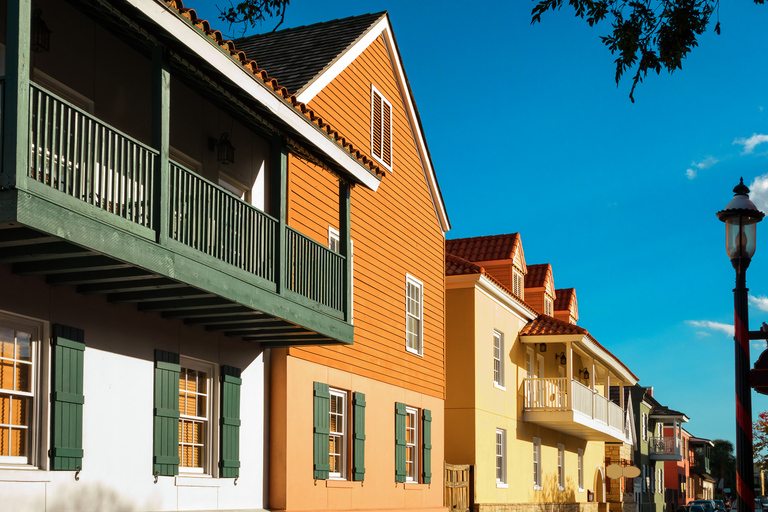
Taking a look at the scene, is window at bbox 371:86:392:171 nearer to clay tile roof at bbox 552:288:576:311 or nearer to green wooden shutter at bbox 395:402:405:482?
green wooden shutter at bbox 395:402:405:482

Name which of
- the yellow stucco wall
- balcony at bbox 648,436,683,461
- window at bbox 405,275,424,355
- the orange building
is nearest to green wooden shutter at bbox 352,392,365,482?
the orange building

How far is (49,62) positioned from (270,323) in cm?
450

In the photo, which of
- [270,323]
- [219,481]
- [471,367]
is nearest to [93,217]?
[270,323]

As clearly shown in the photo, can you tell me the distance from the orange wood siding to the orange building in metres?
0.04

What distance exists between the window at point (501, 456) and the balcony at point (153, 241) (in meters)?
12.8

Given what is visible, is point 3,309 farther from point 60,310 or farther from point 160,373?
point 160,373

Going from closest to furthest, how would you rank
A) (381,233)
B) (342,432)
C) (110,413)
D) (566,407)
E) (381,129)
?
(110,413) < (342,432) < (381,233) < (381,129) < (566,407)

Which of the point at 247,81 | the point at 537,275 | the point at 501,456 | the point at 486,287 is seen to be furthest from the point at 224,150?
the point at 537,275

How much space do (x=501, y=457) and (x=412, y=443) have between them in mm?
7003

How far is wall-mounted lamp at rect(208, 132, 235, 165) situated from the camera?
1331cm

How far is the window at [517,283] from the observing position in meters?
29.9

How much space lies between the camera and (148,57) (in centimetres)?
1184

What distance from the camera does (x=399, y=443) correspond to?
18.5 metres

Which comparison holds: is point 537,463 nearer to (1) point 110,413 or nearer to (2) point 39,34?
(1) point 110,413
